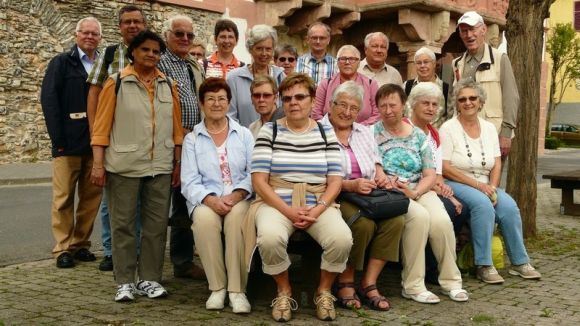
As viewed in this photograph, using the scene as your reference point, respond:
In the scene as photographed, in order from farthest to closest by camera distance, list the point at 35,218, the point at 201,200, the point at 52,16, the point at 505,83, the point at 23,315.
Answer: the point at 52,16, the point at 35,218, the point at 505,83, the point at 201,200, the point at 23,315

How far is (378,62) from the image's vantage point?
6.46 metres

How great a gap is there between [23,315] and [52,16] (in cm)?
1153

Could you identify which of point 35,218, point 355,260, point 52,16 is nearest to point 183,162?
point 355,260

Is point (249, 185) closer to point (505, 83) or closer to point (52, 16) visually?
point (505, 83)

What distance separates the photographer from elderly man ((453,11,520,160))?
21.0 ft

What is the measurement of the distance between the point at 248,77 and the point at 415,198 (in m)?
1.69

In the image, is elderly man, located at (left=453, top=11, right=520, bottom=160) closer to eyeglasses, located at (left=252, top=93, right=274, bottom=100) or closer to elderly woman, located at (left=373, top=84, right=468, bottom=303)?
elderly woman, located at (left=373, top=84, right=468, bottom=303)

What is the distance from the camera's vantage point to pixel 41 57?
1504 cm

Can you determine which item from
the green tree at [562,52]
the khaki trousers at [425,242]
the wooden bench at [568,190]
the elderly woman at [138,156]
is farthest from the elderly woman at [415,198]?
the green tree at [562,52]

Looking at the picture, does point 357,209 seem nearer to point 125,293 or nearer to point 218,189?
point 218,189

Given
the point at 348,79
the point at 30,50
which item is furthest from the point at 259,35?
the point at 30,50

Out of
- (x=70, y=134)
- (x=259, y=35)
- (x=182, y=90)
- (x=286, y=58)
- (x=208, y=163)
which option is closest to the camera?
(x=208, y=163)

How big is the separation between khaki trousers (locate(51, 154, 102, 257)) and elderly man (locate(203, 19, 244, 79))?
1316mm

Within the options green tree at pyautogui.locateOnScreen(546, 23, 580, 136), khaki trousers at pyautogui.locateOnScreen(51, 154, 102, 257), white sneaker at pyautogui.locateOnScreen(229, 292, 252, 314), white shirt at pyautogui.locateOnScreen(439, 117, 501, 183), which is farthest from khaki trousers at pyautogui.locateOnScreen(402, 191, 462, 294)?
green tree at pyautogui.locateOnScreen(546, 23, 580, 136)
